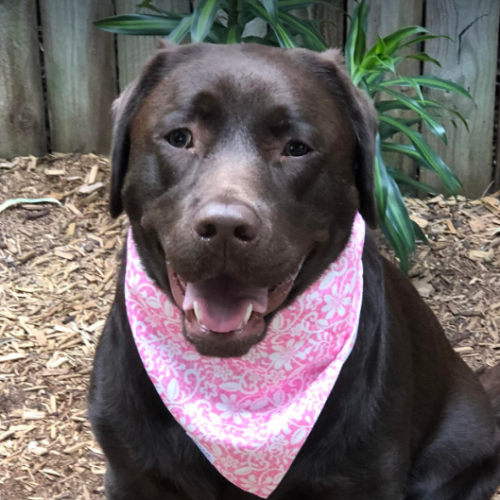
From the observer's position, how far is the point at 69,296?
3.53 m

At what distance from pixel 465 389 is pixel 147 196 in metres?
1.28

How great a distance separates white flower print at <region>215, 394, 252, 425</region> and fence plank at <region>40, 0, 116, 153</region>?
2156 mm

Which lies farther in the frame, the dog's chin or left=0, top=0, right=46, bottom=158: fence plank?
left=0, top=0, right=46, bottom=158: fence plank

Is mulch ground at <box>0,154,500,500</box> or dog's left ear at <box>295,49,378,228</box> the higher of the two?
dog's left ear at <box>295,49,378,228</box>

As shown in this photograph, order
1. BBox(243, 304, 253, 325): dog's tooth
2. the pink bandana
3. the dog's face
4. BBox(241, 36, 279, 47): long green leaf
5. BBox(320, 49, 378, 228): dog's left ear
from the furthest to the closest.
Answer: BBox(241, 36, 279, 47): long green leaf
the pink bandana
BBox(320, 49, 378, 228): dog's left ear
BBox(243, 304, 253, 325): dog's tooth
the dog's face

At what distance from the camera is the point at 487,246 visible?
150 inches

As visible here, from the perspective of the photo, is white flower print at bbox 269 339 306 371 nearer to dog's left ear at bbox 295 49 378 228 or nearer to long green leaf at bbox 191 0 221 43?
dog's left ear at bbox 295 49 378 228

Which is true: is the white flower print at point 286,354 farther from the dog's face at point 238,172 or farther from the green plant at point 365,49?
the green plant at point 365,49

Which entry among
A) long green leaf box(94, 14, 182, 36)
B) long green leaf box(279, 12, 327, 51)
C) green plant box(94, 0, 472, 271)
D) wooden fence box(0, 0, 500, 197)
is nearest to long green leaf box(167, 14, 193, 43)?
green plant box(94, 0, 472, 271)

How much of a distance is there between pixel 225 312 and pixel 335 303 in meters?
0.42

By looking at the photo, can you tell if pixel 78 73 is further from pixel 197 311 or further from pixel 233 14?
pixel 197 311

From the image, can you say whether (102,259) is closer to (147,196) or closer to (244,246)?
(147,196)

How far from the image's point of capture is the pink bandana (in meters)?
2.19

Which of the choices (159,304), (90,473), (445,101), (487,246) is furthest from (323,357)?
(445,101)
